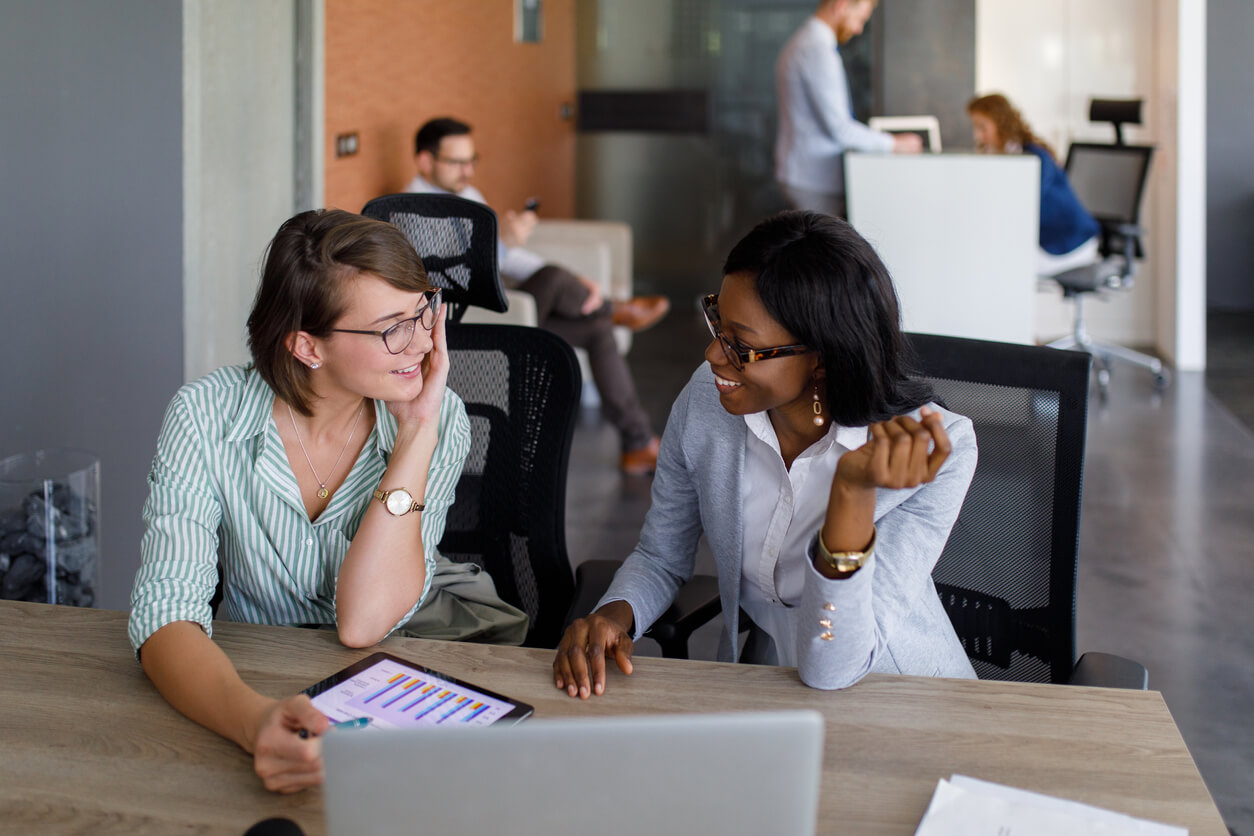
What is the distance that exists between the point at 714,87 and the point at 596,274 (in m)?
2.79

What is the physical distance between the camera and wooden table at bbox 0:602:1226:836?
Result: 1.17 meters

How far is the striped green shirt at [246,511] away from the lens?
4.99 ft

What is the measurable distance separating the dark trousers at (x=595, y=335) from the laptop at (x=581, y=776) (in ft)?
12.9

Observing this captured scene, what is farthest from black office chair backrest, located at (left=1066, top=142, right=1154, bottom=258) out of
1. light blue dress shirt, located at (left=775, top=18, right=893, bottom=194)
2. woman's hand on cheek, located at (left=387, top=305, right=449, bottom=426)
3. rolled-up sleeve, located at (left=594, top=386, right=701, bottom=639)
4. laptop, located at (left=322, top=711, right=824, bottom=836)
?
laptop, located at (left=322, top=711, right=824, bottom=836)

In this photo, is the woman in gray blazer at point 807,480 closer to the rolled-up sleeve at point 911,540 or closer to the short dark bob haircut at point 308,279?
the rolled-up sleeve at point 911,540

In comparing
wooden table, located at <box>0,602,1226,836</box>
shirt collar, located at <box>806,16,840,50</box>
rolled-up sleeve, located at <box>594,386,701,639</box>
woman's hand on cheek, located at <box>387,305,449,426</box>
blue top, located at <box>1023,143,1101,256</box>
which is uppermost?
shirt collar, located at <box>806,16,840,50</box>

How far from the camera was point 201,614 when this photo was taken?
→ 58.7 inches

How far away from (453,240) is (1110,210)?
204 inches

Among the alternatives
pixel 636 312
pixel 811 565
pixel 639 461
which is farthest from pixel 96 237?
pixel 636 312

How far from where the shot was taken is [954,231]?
4.48 m

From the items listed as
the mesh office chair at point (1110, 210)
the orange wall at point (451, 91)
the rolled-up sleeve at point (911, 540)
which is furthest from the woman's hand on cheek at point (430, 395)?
the mesh office chair at point (1110, 210)

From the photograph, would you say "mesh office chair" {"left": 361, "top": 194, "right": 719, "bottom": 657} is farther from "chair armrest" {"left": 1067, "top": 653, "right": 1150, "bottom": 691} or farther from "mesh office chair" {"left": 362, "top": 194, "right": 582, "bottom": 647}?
"chair armrest" {"left": 1067, "top": 653, "right": 1150, "bottom": 691}

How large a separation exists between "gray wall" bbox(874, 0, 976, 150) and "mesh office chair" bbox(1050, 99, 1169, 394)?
1.00 m

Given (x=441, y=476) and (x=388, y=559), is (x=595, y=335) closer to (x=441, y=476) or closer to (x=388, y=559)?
(x=441, y=476)
